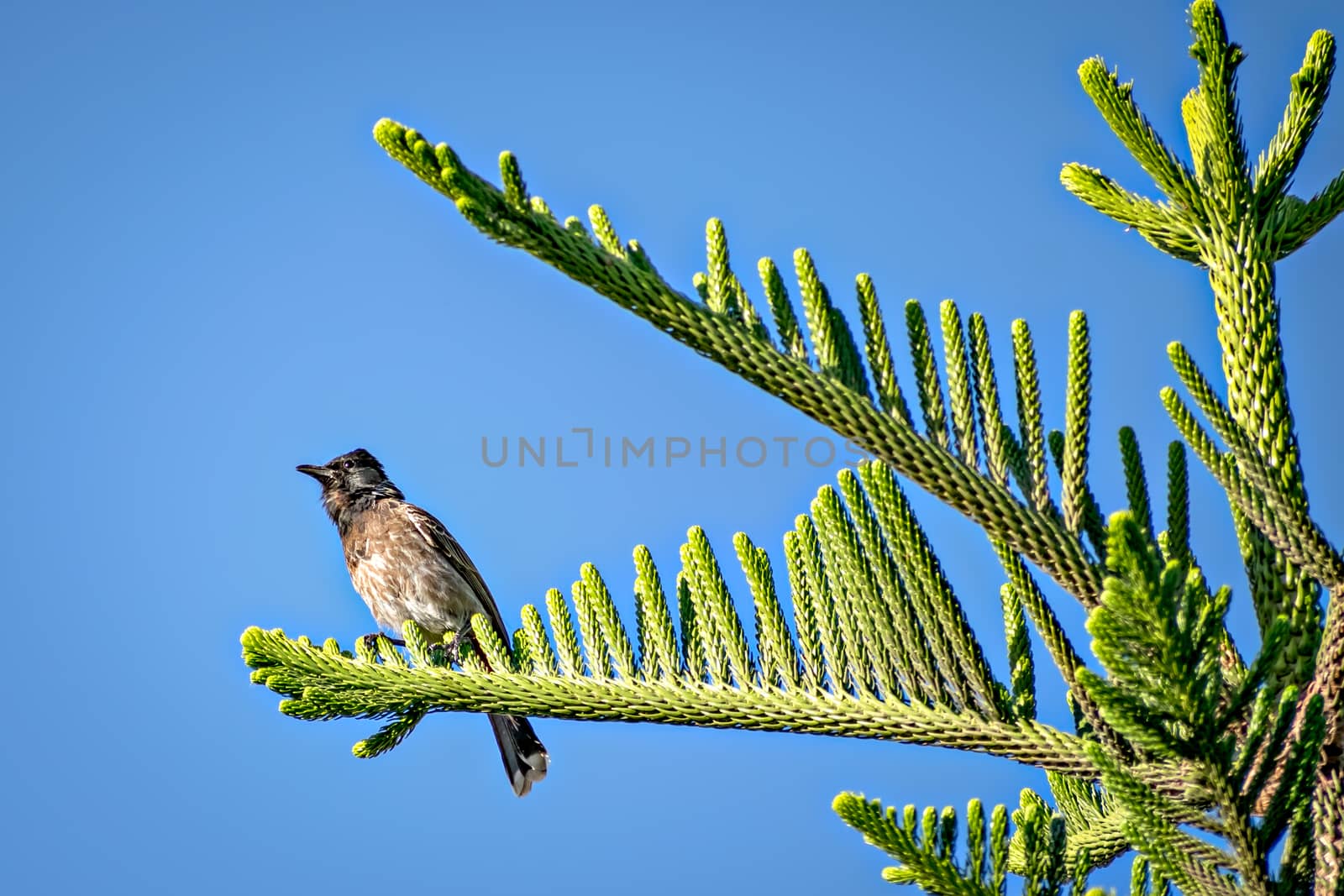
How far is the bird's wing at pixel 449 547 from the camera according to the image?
792 centimetres

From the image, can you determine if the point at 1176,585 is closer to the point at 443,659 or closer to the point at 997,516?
the point at 997,516

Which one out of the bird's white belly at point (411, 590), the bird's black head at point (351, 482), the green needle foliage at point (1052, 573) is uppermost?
the bird's black head at point (351, 482)

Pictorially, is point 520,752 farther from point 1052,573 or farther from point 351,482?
point 1052,573

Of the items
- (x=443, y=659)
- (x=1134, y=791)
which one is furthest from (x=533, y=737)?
(x=1134, y=791)

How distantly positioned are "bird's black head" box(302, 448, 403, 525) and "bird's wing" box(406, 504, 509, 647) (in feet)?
1.37

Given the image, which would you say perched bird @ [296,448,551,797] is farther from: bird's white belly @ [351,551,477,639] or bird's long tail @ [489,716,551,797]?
bird's long tail @ [489,716,551,797]

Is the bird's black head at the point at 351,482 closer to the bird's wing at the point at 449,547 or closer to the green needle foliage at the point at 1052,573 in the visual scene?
the bird's wing at the point at 449,547

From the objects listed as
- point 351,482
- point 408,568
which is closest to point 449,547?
point 408,568

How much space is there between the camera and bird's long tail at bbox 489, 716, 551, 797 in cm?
670

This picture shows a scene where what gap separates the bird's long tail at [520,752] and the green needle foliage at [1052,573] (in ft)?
14.1

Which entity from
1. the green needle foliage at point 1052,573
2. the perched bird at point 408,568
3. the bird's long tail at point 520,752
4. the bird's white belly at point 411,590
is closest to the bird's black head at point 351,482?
the perched bird at point 408,568

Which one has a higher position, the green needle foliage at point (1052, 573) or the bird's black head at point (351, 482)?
the bird's black head at point (351, 482)

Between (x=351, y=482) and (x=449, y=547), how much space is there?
1168 millimetres

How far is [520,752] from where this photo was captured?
22.1 ft
